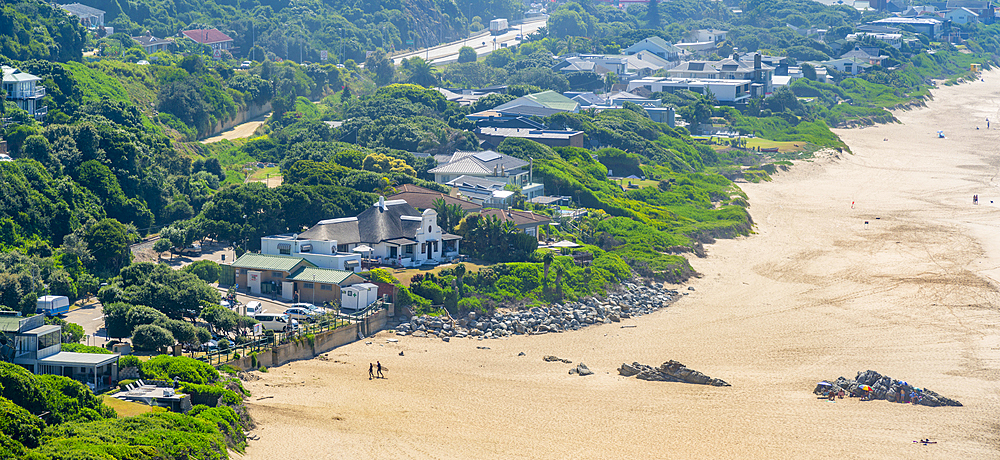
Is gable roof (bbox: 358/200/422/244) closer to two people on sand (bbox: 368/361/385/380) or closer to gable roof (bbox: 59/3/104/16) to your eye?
two people on sand (bbox: 368/361/385/380)

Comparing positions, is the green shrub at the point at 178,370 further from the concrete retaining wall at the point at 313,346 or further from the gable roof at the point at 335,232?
the gable roof at the point at 335,232

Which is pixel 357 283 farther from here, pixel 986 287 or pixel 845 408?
pixel 986 287

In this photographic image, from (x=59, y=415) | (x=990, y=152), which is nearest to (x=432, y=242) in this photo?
(x=59, y=415)

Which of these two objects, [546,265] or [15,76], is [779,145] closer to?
[546,265]

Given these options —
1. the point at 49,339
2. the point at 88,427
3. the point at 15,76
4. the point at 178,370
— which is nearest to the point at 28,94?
the point at 15,76

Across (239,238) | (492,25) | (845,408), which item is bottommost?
(845,408)

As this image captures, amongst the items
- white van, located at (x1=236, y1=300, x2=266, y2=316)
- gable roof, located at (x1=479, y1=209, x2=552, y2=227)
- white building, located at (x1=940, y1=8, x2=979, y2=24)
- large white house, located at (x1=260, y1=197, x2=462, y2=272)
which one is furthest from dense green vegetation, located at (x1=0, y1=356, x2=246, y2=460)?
white building, located at (x1=940, y1=8, x2=979, y2=24)

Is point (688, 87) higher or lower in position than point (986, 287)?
higher

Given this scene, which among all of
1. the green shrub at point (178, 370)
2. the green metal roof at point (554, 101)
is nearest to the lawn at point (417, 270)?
the green shrub at point (178, 370)
